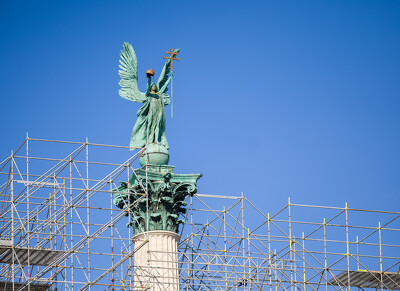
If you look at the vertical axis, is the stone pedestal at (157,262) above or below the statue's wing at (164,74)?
below

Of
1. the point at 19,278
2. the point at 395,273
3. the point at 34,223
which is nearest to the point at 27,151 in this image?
the point at 34,223

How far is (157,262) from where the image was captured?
65062mm

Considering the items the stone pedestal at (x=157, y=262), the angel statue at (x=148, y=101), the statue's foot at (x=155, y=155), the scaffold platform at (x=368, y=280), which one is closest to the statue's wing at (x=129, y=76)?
the angel statue at (x=148, y=101)

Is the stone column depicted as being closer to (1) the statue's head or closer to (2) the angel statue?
(2) the angel statue

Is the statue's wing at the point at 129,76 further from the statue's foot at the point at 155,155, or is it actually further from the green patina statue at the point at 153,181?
the statue's foot at the point at 155,155

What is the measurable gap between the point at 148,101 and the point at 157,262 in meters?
7.61

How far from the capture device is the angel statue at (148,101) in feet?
222

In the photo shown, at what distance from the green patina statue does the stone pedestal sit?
41cm

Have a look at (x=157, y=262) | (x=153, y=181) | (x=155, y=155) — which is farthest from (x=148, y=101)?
(x=157, y=262)

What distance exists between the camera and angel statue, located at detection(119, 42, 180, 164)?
6769cm

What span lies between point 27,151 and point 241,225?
11679 millimetres

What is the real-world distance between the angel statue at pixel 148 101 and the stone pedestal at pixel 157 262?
3398mm

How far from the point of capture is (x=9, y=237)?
66750mm

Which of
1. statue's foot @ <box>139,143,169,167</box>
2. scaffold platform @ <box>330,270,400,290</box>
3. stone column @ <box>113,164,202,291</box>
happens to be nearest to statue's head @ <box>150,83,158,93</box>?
statue's foot @ <box>139,143,169,167</box>
